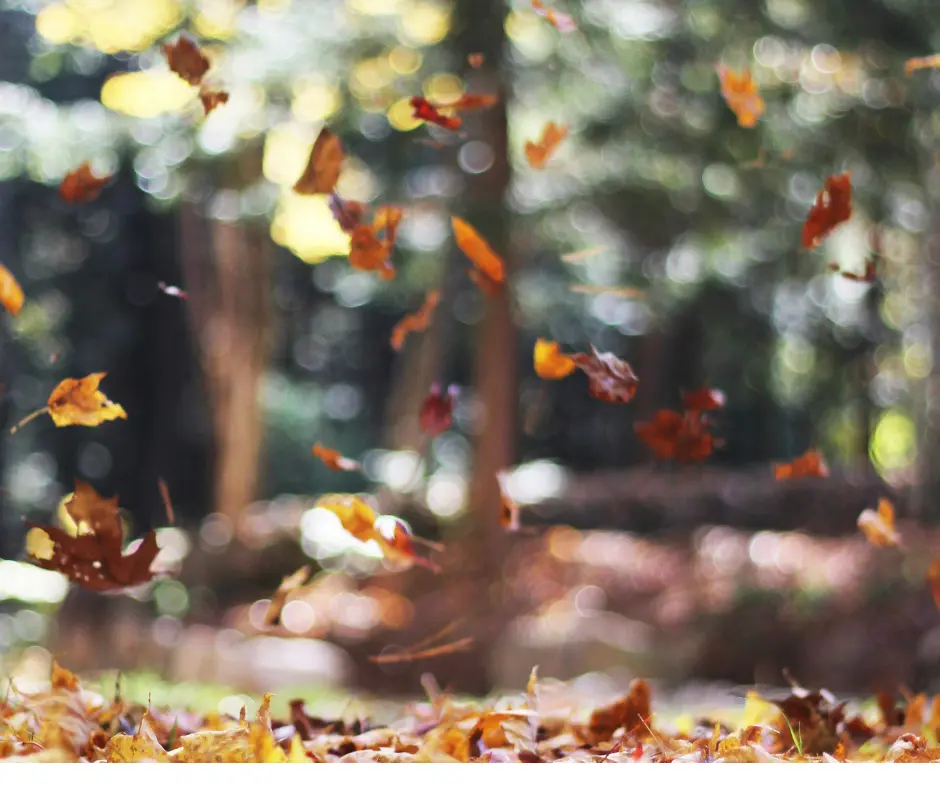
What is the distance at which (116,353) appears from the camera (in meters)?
9.30

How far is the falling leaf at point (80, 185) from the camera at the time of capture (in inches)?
45.6

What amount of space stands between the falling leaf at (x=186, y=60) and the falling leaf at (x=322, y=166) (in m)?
0.18

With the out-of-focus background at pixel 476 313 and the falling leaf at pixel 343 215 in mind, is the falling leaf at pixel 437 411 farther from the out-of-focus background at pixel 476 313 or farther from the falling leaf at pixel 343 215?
the falling leaf at pixel 343 215

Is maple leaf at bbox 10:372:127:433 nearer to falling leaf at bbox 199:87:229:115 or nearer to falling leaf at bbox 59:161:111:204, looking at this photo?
falling leaf at bbox 59:161:111:204

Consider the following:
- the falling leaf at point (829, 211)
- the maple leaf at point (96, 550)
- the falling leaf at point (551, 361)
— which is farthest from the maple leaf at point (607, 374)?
the maple leaf at point (96, 550)

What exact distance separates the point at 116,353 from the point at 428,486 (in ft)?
10.7

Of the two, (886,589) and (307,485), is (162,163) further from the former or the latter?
(307,485)

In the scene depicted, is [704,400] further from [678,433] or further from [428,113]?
[428,113]

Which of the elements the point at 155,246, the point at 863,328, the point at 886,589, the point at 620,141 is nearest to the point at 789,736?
the point at 620,141

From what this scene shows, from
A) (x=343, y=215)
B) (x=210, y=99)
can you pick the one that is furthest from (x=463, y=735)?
(x=210, y=99)

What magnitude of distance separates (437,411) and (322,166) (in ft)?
1.07

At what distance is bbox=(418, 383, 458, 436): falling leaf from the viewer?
3.88 ft

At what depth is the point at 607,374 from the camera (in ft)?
3.62

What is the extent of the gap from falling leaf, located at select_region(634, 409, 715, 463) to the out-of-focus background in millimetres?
50
